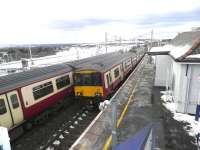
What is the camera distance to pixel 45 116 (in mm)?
11414

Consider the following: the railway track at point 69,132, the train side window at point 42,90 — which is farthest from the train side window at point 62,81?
the railway track at point 69,132

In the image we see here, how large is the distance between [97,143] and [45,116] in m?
4.70

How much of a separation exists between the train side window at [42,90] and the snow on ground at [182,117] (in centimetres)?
758

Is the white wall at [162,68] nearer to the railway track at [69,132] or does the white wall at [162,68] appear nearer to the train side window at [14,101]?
the railway track at [69,132]

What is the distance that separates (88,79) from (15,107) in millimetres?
4885

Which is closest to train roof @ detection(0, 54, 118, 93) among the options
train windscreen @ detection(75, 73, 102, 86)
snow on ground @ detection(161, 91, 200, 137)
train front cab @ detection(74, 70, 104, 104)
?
train windscreen @ detection(75, 73, 102, 86)

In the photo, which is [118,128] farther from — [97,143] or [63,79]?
[63,79]

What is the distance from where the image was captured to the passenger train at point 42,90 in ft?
28.1

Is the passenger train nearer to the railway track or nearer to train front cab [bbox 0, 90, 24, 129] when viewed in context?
train front cab [bbox 0, 90, 24, 129]

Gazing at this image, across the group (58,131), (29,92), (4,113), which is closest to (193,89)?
(58,131)

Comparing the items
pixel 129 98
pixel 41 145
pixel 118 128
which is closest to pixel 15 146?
pixel 41 145

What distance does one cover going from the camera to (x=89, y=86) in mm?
12141

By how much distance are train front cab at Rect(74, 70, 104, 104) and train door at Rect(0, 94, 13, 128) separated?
16.3ft

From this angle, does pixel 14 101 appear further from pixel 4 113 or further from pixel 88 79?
pixel 88 79
